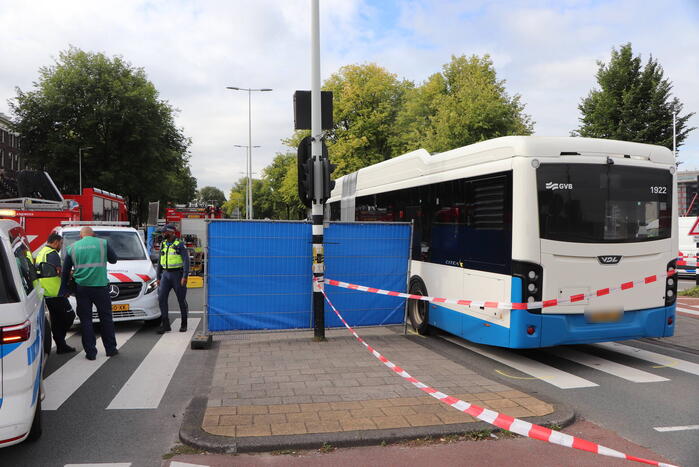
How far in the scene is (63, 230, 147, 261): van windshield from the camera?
34.5 feet

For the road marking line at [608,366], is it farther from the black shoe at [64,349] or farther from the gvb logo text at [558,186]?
the black shoe at [64,349]

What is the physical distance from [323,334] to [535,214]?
3.64m

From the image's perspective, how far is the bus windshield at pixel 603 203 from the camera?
21.7 ft

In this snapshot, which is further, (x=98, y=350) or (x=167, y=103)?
(x=167, y=103)

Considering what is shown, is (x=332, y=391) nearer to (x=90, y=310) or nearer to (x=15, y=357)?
(x=15, y=357)

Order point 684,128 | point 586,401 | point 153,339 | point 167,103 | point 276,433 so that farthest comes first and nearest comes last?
point 167,103 → point 684,128 → point 153,339 → point 586,401 → point 276,433

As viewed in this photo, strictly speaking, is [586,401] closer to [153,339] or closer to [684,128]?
[153,339]

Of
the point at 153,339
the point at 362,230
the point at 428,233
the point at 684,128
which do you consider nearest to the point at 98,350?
the point at 153,339

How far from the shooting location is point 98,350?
7922 millimetres

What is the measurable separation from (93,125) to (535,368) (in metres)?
38.2

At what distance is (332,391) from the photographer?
18.7 feet

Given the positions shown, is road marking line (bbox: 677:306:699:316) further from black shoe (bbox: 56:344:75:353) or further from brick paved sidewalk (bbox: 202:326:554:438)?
black shoe (bbox: 56:344:75:353)

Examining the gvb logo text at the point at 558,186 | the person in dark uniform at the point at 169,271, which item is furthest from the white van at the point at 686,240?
the person in dark uniform at the point at 169,271

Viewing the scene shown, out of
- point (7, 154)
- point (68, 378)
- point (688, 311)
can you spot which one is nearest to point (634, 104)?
point (688, 311)
